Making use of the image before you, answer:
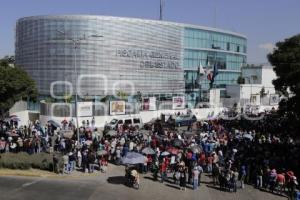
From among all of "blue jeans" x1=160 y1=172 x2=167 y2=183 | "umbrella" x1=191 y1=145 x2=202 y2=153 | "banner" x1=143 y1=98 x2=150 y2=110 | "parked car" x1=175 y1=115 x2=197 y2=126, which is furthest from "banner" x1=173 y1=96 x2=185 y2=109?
"blue jeans" x1=160 y1=172 x2=167 y2=183

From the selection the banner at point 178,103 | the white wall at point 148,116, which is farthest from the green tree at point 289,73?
the banner at point 178,103

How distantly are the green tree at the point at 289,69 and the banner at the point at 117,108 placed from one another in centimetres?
1725

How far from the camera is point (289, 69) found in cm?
3562

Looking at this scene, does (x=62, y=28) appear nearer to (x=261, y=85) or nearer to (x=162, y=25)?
(x=162, y=25)

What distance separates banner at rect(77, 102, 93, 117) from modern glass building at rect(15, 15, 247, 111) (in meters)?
21.5

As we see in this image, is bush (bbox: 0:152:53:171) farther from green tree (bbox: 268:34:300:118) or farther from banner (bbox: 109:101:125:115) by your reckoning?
banner (bbox: 109:101:125:115)

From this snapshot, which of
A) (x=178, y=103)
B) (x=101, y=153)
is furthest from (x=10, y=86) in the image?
(x=178, y=103)

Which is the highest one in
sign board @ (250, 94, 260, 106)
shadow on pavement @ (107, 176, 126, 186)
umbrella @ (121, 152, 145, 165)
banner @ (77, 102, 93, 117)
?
sign board @ (250, 94, 260, 106)

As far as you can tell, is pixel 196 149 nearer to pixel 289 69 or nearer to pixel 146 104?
pixel 289 69

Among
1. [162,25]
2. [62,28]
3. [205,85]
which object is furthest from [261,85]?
[62,28]

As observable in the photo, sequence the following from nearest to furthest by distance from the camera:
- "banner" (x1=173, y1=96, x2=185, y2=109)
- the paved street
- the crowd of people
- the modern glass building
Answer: the paved street, the crowd of people, "banner" (x1=173, y1=96, x2=185, y2=109), the modern glass building

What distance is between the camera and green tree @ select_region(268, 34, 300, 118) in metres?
33.8

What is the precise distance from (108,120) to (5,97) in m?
12.3

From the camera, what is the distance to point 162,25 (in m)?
86.1
